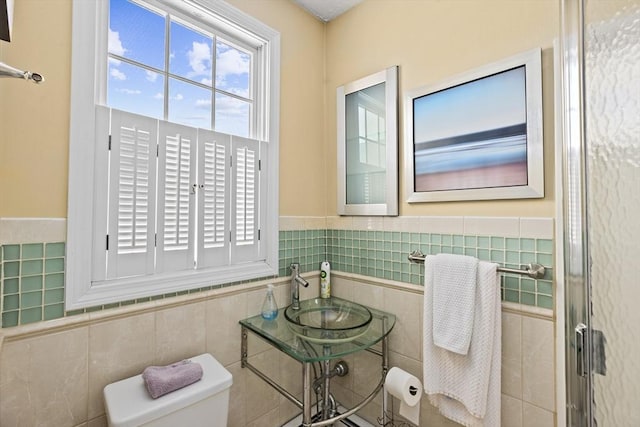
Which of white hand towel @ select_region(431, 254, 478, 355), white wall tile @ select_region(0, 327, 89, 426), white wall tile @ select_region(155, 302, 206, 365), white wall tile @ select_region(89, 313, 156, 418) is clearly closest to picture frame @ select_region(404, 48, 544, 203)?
white hand towel @ select_region(431, 254, 478, 355)

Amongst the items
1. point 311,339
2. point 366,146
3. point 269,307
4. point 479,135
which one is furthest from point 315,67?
point 311,339

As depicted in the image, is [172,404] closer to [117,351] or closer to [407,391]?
[117,351]

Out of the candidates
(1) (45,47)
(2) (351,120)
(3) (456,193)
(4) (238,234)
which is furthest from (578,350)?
(1) (45,47)

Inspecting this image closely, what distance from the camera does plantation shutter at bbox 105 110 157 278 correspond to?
3.55 ft

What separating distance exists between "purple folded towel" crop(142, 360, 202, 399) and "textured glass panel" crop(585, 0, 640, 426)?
117cm

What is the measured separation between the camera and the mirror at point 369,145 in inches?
59.5

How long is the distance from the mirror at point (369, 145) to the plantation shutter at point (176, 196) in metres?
0.85

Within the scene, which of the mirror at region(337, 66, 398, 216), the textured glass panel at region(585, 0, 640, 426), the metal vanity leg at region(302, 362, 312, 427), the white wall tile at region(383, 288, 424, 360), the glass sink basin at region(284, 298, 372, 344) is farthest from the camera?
the mirror at region(337, 66, 398, 216)

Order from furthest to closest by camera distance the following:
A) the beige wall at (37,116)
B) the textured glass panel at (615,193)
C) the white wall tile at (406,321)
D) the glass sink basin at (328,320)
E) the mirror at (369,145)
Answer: the mirror at (369,145) → the white wall tile at (406,321) → the glass sink basin at (328,320) → the beige wall at (37,116) → the textured glass panel at (615,193)

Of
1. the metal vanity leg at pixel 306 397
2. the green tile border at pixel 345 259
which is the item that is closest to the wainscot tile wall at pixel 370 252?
the green tile border at pixel 345 259

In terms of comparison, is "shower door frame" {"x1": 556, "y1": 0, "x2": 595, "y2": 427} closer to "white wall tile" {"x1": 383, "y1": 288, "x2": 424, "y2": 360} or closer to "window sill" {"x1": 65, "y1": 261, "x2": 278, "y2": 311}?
"white wall tile" {"x1": 383, "y1": 288, "x2": 424, "y2": 360}

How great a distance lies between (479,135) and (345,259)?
0.96 meters

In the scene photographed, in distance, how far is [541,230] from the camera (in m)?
1.07

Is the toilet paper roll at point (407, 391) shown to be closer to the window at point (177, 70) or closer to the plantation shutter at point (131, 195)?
the plantation shutter at point (131, 195)
